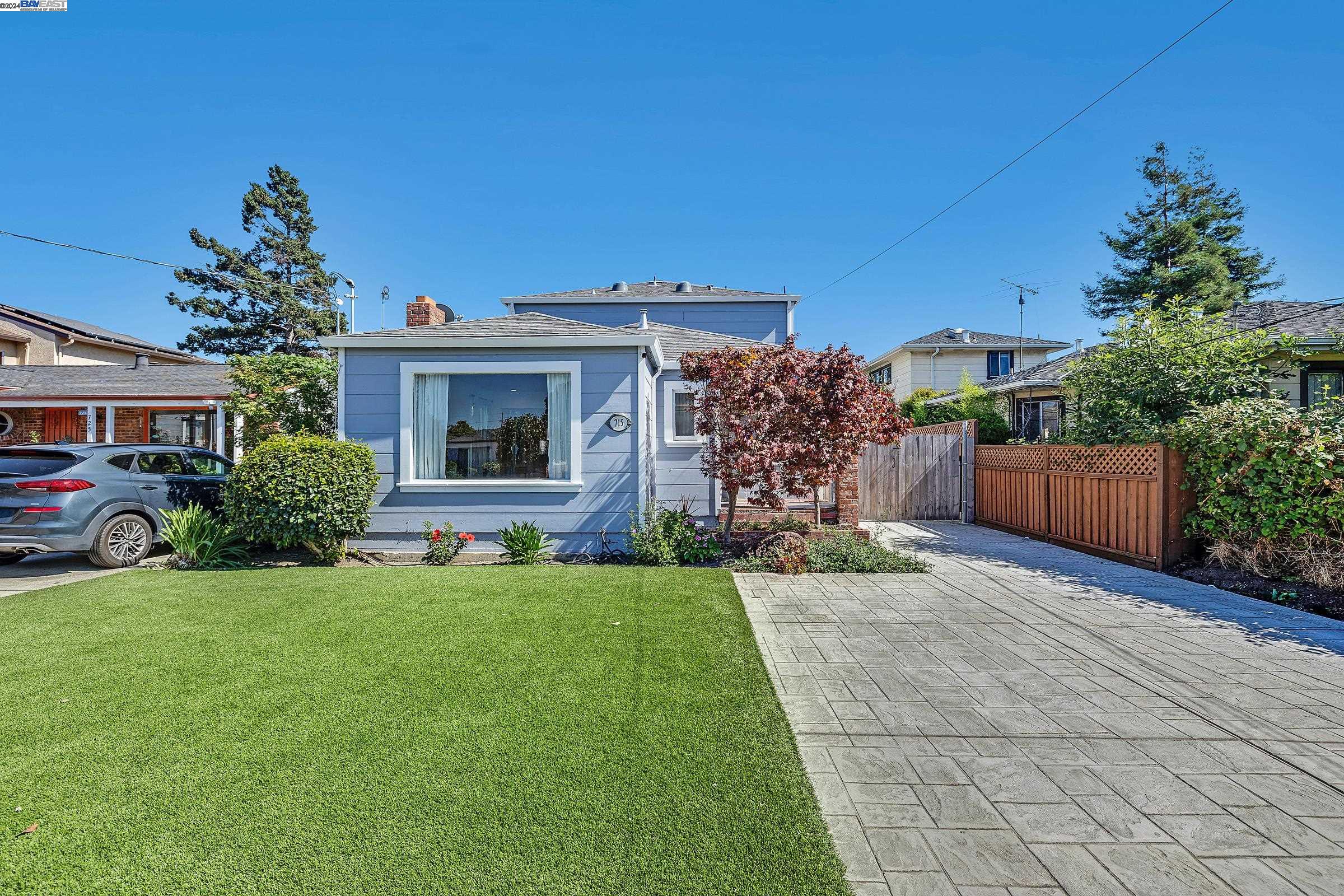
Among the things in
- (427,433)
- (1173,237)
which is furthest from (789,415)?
(1173,237)

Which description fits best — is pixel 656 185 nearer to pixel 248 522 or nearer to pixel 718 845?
pixel 248 522

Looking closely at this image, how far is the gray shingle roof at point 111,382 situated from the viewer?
15.8 meters

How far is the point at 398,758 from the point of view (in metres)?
2.74

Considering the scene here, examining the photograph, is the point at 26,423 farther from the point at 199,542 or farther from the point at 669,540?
the point at 669,540

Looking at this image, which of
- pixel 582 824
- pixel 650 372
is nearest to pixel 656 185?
pixel 650 372

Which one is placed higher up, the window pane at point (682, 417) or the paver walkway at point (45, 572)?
the window pane at point (682, 417)

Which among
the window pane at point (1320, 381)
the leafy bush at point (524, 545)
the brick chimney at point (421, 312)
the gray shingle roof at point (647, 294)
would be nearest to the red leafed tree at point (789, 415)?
the leafy bush at point (524, 545)

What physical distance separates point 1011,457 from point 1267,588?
4.88 m

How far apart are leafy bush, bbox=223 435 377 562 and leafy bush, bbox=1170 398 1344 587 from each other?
35.1ft

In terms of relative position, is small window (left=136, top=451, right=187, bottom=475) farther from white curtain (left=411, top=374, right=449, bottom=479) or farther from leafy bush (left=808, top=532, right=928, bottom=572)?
leafy bush (left=808, top=532, right=928, bottom=572)

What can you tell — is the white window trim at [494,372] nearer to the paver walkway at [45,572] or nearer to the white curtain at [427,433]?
the white curtain at [427,433]

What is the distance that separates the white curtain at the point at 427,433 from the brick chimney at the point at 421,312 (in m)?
2.68

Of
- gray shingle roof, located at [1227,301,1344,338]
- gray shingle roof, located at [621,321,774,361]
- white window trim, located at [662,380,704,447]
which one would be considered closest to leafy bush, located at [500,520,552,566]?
white window trim, located at [662,380,704,447]

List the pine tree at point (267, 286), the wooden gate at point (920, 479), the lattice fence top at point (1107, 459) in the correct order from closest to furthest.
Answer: the lattice fence top at point (1107, 459) < the wooden gate at point (920, 479) < the pine tree at point (267, 286)
